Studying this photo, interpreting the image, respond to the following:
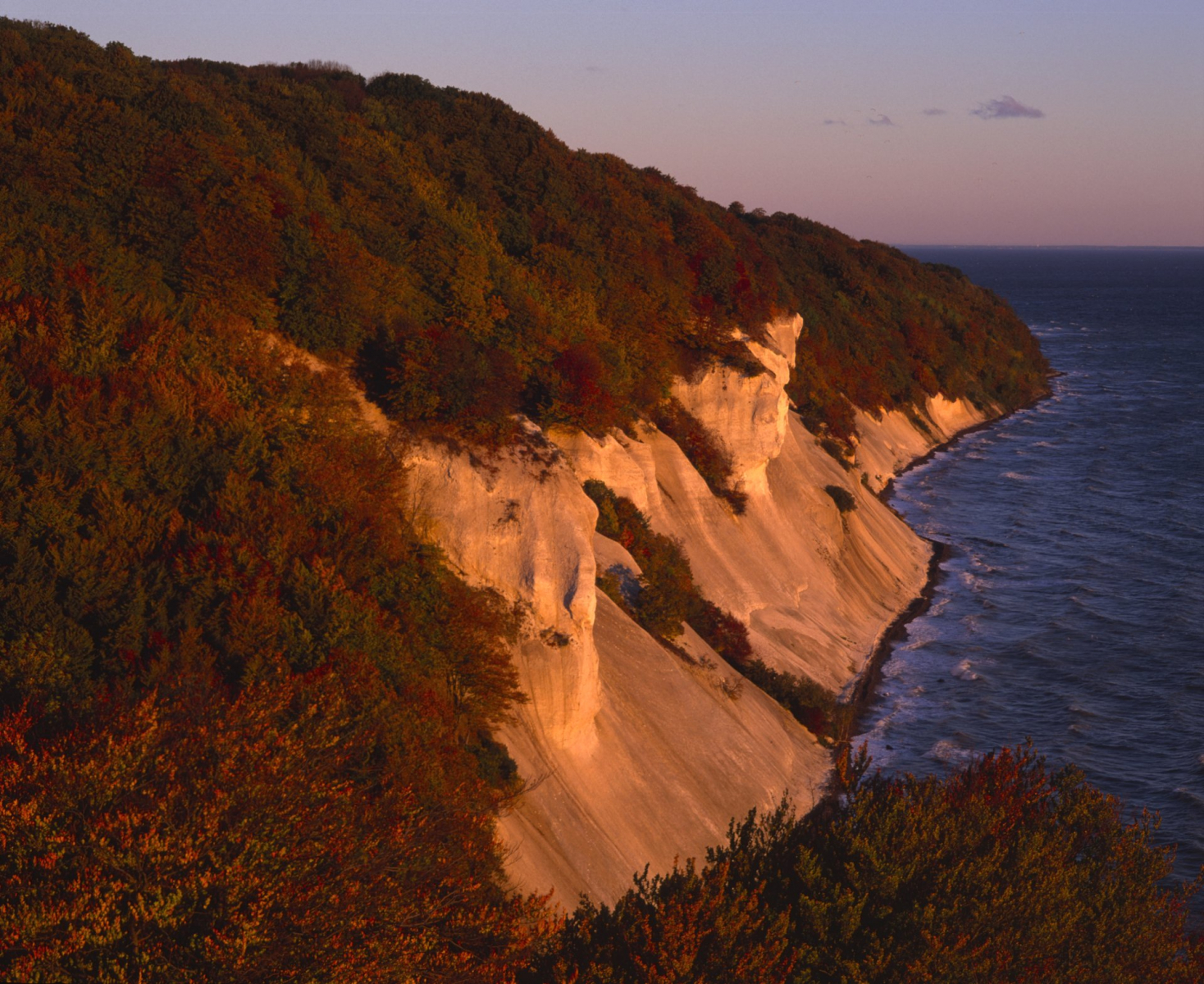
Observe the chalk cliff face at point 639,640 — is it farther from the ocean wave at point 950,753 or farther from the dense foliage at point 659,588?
the ocean wave at point 950,753

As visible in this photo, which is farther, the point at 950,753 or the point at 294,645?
the point at 950,753

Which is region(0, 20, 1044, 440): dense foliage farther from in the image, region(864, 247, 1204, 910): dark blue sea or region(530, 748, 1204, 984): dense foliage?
region(864, 247, 1204, 910): dark blue sea

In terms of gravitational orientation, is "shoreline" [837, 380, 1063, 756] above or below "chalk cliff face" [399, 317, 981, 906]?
below

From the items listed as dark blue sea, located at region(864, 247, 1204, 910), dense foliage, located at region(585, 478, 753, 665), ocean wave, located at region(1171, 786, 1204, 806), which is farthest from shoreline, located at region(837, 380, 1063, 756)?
ocean wave, located at region(1171, 786, 1204, 806)

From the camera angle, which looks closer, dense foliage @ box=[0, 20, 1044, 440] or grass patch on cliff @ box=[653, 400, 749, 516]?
dense foliage @ box=[0, 20, 1044, 440]

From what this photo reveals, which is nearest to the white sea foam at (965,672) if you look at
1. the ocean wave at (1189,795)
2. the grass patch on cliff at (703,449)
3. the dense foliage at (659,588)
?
the ocean wave at (1189,795)

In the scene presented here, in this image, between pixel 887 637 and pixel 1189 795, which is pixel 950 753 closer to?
pixel 1189 795

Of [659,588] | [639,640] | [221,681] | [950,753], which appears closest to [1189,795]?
[950,753]

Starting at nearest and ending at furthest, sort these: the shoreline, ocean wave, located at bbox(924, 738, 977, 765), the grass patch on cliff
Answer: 1. ocean wave, located at bbox(924, 738, 977, 765)
2. the shoreline
3. the grass patch on cliff
